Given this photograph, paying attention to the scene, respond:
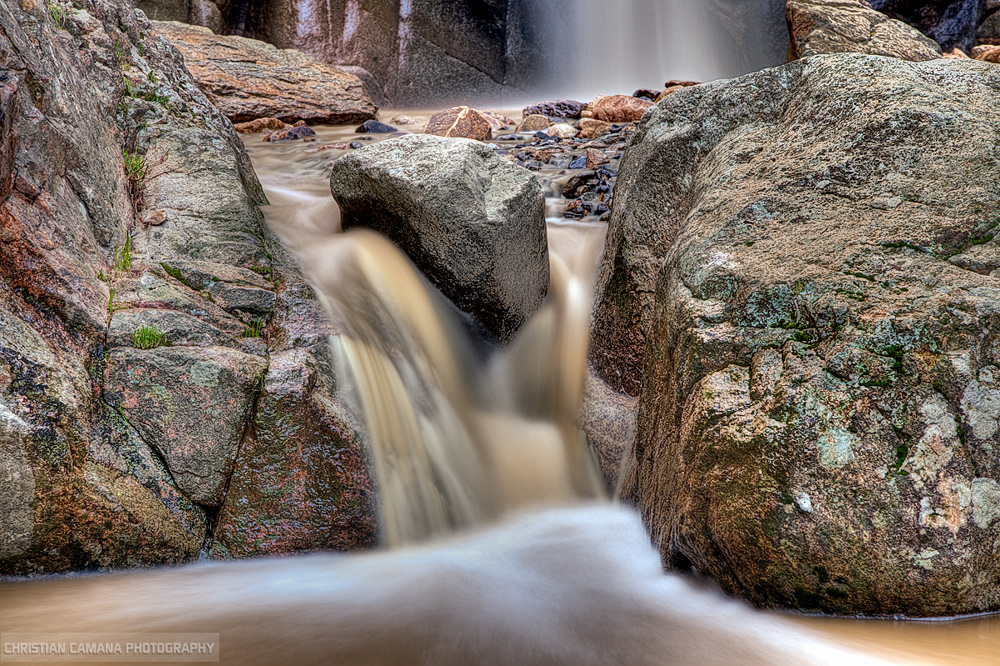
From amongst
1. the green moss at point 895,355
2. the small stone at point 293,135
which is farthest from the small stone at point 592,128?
the green moss at point 895,355

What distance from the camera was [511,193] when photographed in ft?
14.9

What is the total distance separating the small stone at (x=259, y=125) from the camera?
9.87 meters

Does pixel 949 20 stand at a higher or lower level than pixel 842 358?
higher

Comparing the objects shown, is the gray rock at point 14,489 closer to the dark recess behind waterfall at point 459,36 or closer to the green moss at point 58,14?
the green moss at point 58,14

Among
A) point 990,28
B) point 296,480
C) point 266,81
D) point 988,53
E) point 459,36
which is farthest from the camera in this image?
point 459,36

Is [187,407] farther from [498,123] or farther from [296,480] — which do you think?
[498,123]

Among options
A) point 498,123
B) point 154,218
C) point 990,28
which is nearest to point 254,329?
point 154,218

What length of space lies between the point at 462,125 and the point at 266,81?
4.20m

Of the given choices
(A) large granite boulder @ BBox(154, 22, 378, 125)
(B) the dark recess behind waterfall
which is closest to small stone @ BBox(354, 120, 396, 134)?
(A) large granite boulder @ BBox(154, 22, 378, 125)

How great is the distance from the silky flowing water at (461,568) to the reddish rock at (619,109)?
572 centimetres

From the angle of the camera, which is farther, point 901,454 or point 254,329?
point 254,329

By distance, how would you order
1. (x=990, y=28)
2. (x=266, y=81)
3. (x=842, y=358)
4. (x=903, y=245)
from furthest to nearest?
(x=990, y=28) → (x=266, y=81) → (x=903, y=245) → (x=842, y=358)

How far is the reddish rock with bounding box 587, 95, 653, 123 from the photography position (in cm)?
998

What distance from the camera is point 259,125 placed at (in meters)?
10.0
